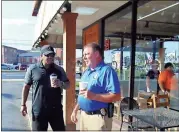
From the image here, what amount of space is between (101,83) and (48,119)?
3.47ft

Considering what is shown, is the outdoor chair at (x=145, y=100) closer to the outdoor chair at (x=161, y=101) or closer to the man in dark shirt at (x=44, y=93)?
the outdoor chair at (x=161, y=101)

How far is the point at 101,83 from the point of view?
2309 millimetres

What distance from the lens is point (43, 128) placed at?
3.01 m

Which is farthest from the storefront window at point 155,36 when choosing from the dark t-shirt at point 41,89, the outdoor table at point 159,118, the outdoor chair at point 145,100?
the dark t-shirt at point 41,89

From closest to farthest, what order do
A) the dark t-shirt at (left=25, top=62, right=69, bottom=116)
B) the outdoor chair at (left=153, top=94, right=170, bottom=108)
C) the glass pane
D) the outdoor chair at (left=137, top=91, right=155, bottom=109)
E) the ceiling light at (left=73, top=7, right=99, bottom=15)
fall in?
the dark t-shirt at (left=25, top=62, right=69, bottom=116), the outdoor chair at (left=153, top=94, right=170, bottom=108), the outdoor chair at (left=137, top=91, right=155, bottom=109), the ceiling light at (left=73, top=7, right=99, bottom=15), the glass pane

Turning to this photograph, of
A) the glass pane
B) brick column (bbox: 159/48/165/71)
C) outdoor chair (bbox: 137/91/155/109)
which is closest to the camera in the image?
outdoor chair (bbox: 137/91/155/109)

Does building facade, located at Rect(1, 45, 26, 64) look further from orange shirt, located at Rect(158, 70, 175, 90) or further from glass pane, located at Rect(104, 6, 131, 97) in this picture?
orange shirt, located at Rect(158, 70, 175, 90)

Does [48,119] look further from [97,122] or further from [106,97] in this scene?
[106,97]

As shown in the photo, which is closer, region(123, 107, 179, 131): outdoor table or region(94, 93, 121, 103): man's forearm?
region(94, 93, 121, 103): man's forearm

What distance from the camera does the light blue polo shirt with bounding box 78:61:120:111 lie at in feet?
7.40

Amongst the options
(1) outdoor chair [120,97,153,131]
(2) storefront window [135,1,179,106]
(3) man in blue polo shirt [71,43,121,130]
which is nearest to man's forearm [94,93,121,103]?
(3) man in blue polo shirt [71,43,121,130]

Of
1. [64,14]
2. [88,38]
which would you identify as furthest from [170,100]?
[88,38]

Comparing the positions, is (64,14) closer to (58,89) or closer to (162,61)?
(58,89)

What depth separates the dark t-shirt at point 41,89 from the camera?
2.96 m
